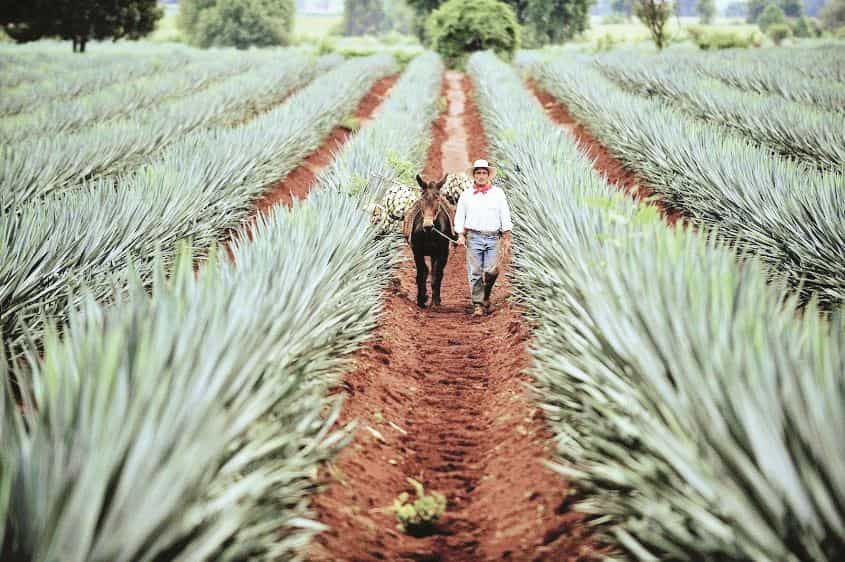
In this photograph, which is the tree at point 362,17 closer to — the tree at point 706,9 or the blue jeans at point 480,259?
the tree at point 706,9

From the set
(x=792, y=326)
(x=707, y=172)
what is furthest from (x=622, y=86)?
(x=792, y=326)

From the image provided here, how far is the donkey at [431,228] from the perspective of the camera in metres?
7.56

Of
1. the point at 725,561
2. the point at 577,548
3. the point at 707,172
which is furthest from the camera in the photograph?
the point at 707,172

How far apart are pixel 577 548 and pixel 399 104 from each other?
16.9 metres

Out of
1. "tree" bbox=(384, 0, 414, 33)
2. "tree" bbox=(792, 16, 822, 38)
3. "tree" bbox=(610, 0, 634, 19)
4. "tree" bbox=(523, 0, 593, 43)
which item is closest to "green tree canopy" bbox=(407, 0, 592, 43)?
"tree" bbox=(523, 0, 593, 43)

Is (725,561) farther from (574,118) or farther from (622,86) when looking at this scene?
(622,86)

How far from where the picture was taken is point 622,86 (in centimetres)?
2667

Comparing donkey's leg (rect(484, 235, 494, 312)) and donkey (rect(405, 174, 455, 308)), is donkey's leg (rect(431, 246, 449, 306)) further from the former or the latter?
donkey's leg (rect(484, 235, 494, 312))

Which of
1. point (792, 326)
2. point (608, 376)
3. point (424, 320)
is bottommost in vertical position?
point (424, 320)

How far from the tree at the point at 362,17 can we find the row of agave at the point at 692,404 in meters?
144

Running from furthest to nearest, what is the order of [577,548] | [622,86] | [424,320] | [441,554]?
[622,86], [424,320], [441,554], [577,548]

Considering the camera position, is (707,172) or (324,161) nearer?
(707,172)

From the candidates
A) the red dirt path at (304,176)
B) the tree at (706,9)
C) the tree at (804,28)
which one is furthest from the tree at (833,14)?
the red dirt path at (304,176)

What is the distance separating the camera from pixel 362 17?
479ft
